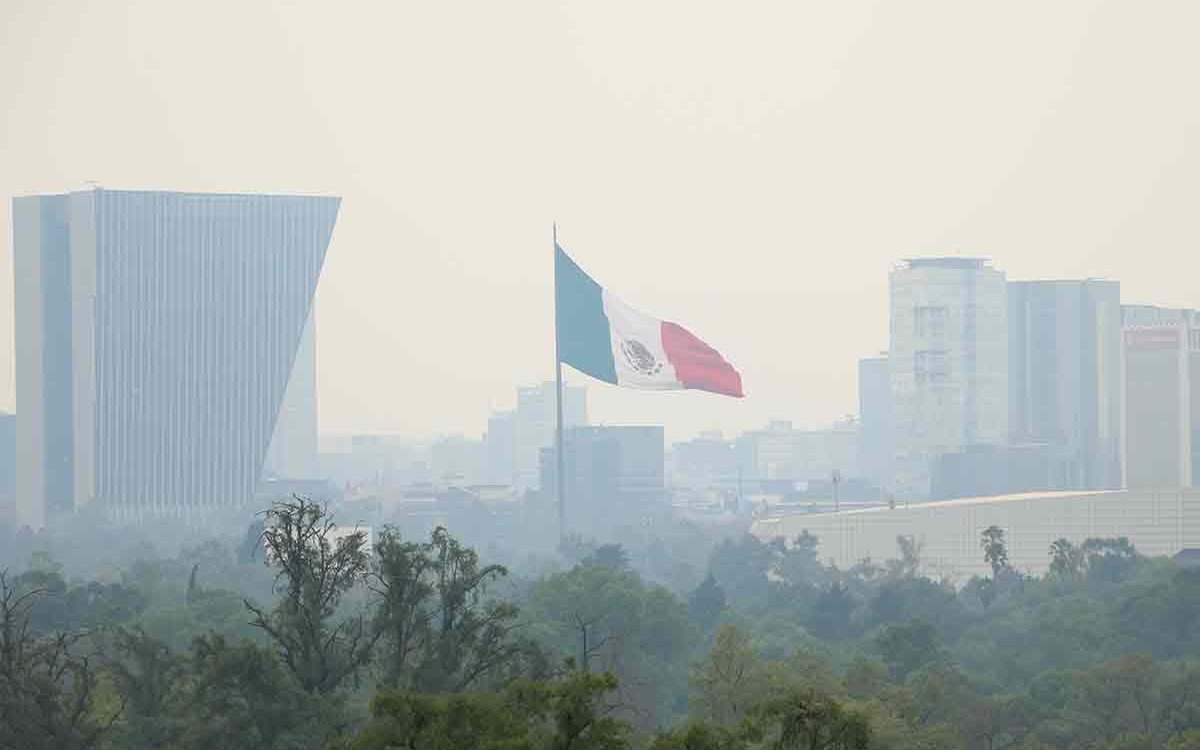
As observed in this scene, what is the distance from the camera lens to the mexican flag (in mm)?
123812

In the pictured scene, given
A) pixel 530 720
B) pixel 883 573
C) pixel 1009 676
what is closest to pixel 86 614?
pixel 1009 676

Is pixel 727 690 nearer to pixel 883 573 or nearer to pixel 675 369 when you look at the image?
pixel 675 369

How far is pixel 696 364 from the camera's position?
12406 centimetres

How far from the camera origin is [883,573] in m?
144

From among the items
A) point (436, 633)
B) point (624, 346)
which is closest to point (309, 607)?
point (436, 633)

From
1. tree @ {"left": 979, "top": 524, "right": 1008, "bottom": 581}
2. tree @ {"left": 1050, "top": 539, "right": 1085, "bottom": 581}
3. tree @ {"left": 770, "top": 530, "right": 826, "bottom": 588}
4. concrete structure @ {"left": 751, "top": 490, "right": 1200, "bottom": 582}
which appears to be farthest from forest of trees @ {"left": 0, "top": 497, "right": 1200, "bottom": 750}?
concrete structure @ {"left": 751, "top": 490, "right": 1200, "bottom": 582}

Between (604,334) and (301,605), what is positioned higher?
(604,334)

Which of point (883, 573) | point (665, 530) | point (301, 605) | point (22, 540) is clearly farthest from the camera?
point (665, 530)

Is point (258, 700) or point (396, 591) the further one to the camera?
point (396, 591)

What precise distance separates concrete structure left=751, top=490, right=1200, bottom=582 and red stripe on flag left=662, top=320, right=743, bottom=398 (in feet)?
107

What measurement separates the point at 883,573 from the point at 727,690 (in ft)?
280

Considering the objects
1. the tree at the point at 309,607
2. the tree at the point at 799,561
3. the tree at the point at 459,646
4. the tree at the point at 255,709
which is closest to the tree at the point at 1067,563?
the tree at the point at 799,561

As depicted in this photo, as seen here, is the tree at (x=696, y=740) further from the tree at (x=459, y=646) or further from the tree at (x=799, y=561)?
the tree at (x=799, y=561)

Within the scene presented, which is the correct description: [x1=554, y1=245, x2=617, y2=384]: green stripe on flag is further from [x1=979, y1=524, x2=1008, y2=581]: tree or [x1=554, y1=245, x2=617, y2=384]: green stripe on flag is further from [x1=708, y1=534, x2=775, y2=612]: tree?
[x1=979, y1=524, x2=1008, y2=581]: tree
